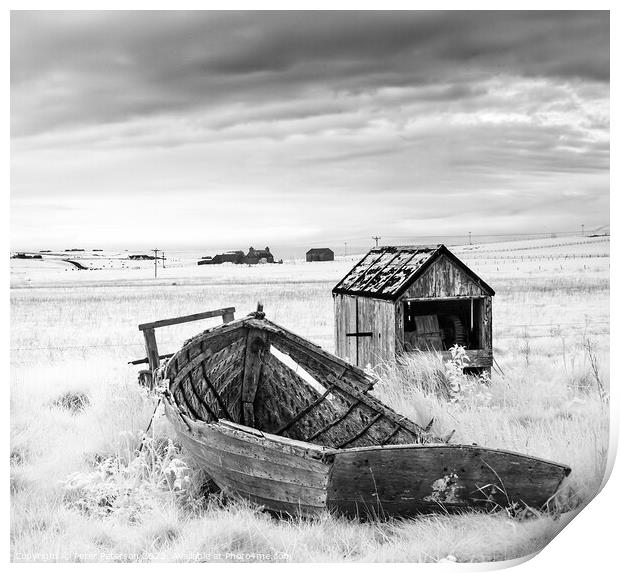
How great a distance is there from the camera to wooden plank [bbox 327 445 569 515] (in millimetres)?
3744

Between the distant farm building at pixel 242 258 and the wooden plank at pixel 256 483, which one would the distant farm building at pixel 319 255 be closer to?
the distant farm building at pixel 242 258

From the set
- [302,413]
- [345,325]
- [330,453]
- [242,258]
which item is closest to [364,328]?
[345,325]

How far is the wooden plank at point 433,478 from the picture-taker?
12.3 feet

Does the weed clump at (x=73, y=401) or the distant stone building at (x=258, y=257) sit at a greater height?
the distant stone building at (x=258, y=257)

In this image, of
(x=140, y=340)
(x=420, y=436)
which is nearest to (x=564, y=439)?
(x=420, y=436)

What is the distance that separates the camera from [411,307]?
7.16 m

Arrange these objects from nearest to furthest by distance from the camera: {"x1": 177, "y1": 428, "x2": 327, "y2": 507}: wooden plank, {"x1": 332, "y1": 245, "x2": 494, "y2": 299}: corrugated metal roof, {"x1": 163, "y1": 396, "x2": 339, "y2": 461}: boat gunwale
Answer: {"x1": 163, "y1": 396, "x2": 339, "y2": 461}: boat gunwale, {"x1": 177, "y1": 428, "x2": 327, "y2": 507}: wooden plank, {"x1": 332, "y1": 245, "x2": 494, "y2": 299}: corrugated metal roof

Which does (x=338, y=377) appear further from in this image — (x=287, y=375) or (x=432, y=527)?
(x=432, y=527)

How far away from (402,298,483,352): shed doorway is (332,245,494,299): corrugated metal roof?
278mm

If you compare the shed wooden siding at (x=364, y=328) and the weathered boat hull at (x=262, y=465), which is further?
the shed wooden siding at (x=364, y=328)

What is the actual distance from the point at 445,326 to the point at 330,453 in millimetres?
3490

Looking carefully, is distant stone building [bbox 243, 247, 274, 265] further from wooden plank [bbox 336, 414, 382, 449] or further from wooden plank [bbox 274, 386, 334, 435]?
wooden plank [bbox 336, 414, 382, 449]

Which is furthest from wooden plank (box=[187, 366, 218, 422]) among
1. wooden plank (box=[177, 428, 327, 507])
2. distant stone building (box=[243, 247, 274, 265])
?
distant stone building (box=[243, 247, 274, 265])

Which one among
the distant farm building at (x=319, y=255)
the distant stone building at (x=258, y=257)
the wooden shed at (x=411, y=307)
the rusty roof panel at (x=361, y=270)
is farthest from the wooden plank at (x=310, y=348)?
the distant farm building at (x=319, y=255)
